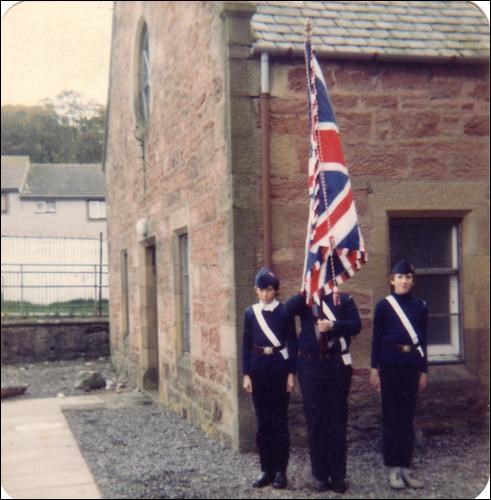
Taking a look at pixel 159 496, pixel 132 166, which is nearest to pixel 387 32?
pixel 159 496

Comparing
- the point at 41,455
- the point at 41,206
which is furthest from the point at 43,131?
the point at 41,455

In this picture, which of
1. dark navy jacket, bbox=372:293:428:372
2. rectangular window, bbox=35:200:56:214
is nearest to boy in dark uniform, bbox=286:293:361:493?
dark navy jacket, bbox=372:293:428:372

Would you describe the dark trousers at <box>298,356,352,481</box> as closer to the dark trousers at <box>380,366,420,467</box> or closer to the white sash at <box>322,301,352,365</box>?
the white sash at <box>322,301,352,365</box>

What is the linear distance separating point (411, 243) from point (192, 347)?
9.51ft

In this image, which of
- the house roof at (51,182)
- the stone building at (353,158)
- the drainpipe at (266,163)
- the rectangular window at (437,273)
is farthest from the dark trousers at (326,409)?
the house roof at (51,182)

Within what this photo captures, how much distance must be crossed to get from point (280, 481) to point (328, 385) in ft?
2.81

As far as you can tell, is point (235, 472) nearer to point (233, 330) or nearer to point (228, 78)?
point (233, 330)

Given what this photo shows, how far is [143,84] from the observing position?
11.3 metres

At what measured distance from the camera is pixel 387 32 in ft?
23.6

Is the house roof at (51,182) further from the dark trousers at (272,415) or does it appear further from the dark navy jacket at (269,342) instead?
the dark trousers at (272,415)

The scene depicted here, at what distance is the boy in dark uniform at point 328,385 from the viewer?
568 cm

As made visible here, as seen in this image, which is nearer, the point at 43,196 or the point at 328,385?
the point at 328,385

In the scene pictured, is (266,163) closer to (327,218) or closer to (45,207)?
(327,218)

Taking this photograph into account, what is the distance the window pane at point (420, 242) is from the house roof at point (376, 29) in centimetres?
162
